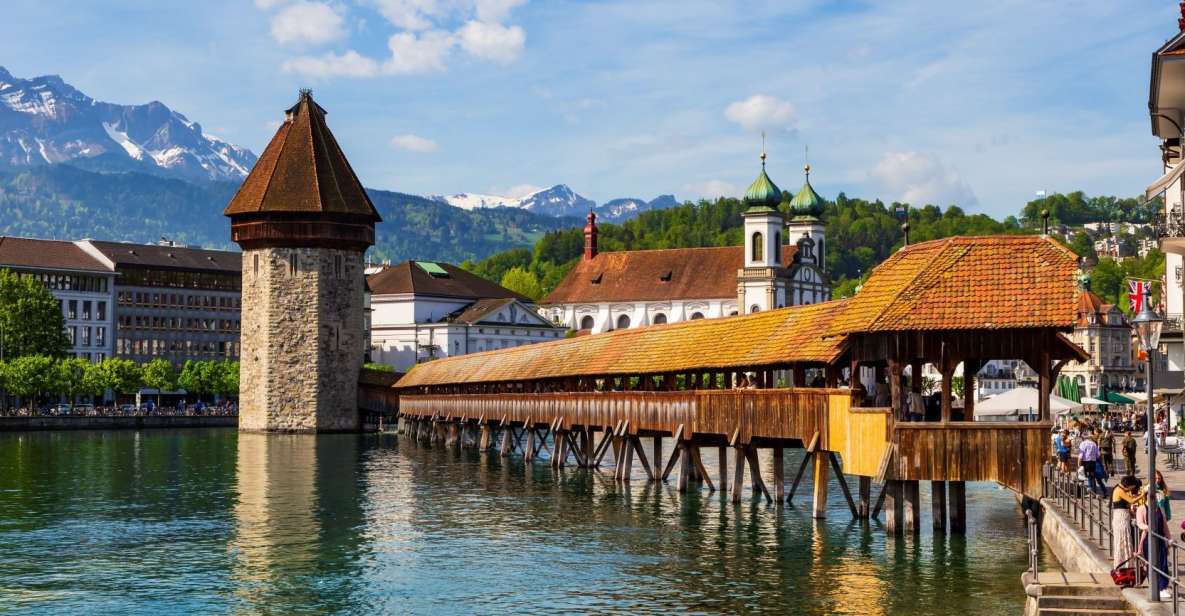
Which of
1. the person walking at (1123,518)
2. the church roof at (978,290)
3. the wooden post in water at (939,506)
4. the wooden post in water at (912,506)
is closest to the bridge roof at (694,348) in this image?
the church roof at (978,290)

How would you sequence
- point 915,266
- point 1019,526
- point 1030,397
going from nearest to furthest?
point 915,266 < point 1019,526 < point 1030,397

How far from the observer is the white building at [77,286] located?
116250 mm

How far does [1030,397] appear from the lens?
43969mm

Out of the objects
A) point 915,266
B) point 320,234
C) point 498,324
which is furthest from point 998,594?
point 498,324

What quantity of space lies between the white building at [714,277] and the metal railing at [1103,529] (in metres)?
97.8

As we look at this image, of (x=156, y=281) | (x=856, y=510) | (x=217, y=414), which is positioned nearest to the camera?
(x=856, y=510)

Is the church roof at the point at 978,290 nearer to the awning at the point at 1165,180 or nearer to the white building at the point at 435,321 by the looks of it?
the awning at the point at 1165,180

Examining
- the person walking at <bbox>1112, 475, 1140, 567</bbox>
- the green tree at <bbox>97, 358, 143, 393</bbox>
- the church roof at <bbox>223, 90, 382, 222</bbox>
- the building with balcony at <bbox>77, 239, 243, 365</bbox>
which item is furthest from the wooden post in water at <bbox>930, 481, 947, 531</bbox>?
the building with balcony at <bbox>77, 239, 243, 365</bbox>

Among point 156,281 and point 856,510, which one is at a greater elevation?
point 156,281

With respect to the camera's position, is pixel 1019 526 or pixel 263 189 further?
pixel 263 189

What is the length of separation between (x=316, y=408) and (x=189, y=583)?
5847cm

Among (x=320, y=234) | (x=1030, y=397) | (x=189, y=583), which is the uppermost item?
(x=320, y=234)

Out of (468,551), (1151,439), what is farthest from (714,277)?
(1151,439)

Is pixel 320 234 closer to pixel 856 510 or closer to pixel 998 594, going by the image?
pixel 856 510
